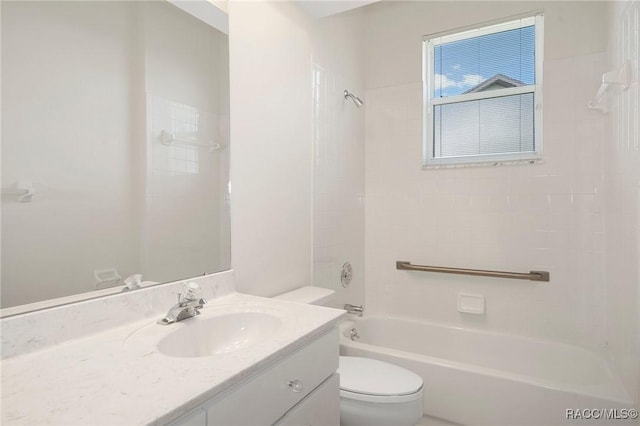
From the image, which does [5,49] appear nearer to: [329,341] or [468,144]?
[329,341]

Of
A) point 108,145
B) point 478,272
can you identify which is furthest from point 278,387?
point 478,272

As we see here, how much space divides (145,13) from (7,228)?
31.0 inches

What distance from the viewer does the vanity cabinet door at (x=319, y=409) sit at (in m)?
0.95

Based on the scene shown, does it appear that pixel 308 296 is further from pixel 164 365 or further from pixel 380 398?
pixel 164 365

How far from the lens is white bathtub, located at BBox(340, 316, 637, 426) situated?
1.54 meters

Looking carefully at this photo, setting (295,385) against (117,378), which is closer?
(117,378)

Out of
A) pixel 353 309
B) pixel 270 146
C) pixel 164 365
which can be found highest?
pixel 270 146

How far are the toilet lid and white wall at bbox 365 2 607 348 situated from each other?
105cm

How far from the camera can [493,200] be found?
2338mm

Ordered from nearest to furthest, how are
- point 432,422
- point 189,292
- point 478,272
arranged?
1. point 189,292
2. point 432,422
3. point 478,272

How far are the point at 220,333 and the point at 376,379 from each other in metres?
0.77

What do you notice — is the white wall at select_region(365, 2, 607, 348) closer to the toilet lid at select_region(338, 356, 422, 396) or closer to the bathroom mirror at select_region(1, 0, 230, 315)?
the toilet lid at select_region(338, 356, 422, 396)

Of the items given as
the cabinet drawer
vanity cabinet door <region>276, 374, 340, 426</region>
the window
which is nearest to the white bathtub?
vanity cabinet door <region>276, 374, 340, 426</region>

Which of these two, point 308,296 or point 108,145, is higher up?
point 108,145
